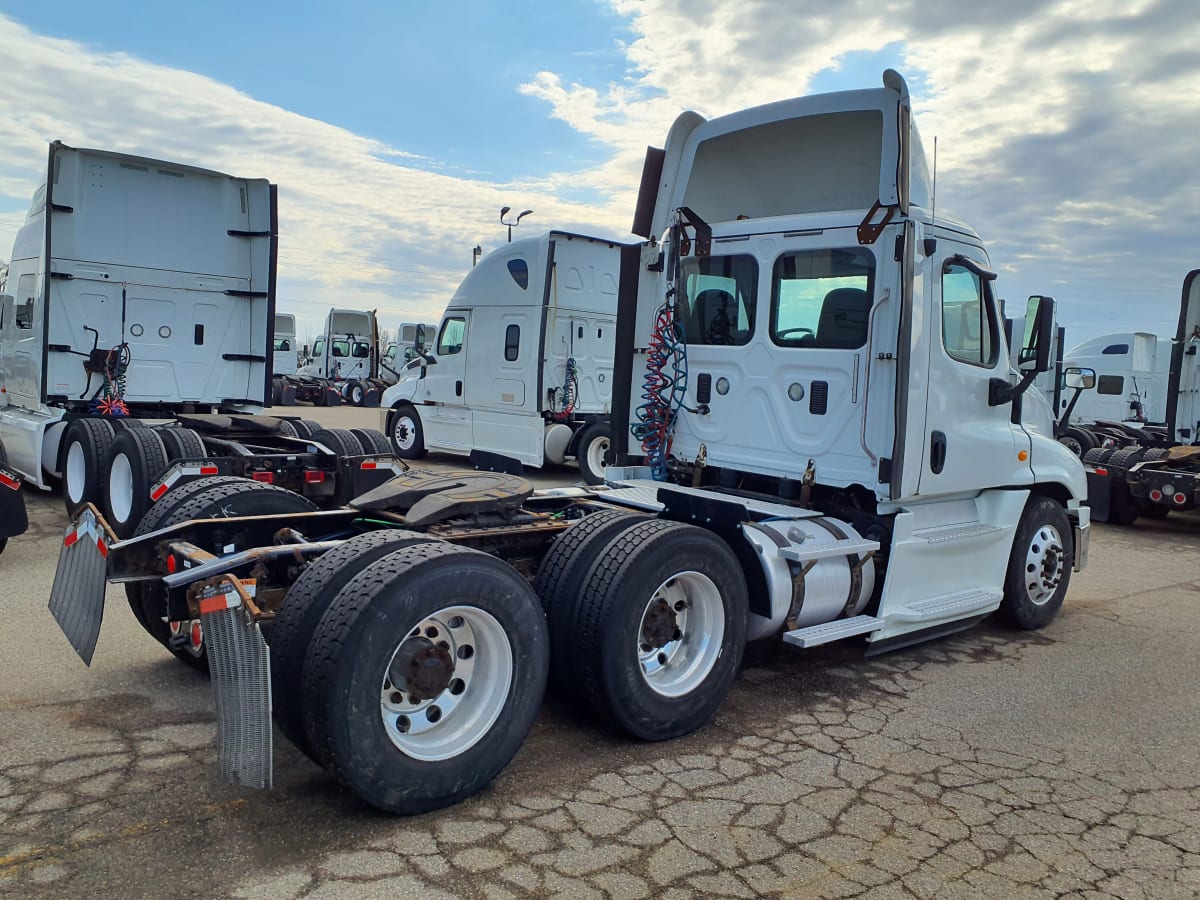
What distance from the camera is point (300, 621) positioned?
11.0ft

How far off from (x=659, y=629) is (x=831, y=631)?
1.10 m

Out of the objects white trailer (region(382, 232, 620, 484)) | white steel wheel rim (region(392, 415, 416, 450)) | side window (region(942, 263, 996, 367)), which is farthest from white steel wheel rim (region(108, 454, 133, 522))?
white steel wheel rim (region(392, 415, 416, 450))

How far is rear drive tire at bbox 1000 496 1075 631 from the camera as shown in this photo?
20.7 feet

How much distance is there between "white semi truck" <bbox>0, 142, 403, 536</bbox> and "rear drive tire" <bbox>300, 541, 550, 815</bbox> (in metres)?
5.12

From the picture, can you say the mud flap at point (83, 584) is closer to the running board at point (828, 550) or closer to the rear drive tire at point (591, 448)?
the running board at point (828, 550)

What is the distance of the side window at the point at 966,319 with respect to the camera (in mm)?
5621

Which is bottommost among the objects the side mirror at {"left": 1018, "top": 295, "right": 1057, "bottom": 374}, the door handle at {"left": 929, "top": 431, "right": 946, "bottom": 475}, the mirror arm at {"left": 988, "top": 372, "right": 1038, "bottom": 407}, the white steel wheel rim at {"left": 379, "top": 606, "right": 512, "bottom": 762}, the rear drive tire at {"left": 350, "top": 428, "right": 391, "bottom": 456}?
the white steel wheel rim at {"left": 379, "top": 606, "right": 512, "bottom": 762}

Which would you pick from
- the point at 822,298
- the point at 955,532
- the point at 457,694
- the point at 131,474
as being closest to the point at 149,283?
the point at 131,474

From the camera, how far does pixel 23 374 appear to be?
10484 millimetres

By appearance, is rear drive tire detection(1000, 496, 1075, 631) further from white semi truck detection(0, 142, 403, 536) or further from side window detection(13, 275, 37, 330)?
side window detection(13, 275, 37, 330)

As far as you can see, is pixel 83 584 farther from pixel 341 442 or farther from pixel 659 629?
pixel 341 442

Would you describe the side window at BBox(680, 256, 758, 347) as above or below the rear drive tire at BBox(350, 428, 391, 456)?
above

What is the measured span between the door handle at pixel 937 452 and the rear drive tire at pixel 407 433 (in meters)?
11.2

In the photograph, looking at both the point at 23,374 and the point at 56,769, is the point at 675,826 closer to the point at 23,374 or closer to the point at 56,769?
the point at 56,769
